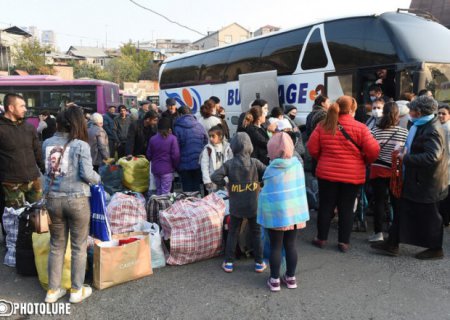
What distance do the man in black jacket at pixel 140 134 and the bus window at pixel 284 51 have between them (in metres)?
3.77

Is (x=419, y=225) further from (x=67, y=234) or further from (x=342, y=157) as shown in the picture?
(x=67, y=234)

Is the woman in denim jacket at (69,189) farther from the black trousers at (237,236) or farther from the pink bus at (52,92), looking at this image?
the pink bus at (52,92)

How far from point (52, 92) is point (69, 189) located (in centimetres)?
1600

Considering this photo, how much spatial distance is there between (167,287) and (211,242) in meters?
0.80

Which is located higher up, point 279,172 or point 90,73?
point 90,73

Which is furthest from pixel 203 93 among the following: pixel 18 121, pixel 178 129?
pixel 18 121

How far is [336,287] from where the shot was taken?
391cm

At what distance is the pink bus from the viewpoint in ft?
57.7

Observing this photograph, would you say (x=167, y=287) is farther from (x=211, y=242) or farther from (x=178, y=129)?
(x=178, y=129)

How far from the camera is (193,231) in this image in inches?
176

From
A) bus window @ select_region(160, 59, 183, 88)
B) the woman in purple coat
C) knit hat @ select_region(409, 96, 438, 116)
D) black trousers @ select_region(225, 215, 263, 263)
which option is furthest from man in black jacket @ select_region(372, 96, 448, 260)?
bus window @ select_region(160, 59, 183, 88)

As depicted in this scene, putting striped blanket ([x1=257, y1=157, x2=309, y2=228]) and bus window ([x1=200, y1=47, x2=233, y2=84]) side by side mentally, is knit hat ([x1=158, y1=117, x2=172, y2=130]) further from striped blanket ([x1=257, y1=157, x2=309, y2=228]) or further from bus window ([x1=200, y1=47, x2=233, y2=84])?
bus window ([x1=200, y1=47, x2=233, y2=84])

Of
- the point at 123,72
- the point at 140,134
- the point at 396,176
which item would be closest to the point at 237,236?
the point at 396,176

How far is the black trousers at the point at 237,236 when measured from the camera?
4.26 metres
